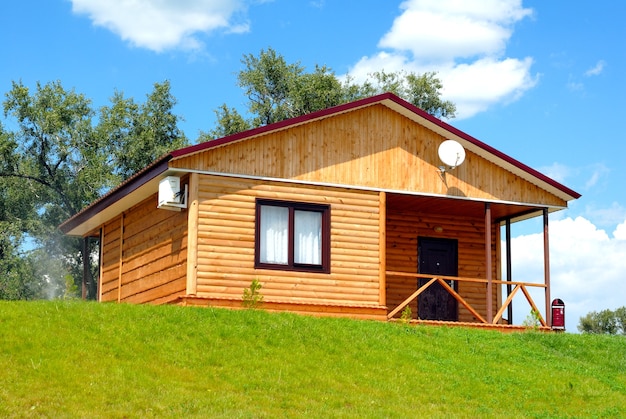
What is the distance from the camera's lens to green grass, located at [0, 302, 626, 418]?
Answer: 13.3 meters

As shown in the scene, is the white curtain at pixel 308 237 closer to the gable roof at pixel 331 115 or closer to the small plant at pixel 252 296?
the small plant at pixel 252 296

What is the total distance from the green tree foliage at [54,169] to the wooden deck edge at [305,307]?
18.6 m

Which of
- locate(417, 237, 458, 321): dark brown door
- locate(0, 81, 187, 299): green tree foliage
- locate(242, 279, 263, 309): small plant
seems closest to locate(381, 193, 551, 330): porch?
locate(417, 237, 458, 321): dark brown door

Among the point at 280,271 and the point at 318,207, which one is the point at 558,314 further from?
the point at 280,271

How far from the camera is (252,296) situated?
64.4 feet

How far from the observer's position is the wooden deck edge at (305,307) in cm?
1923

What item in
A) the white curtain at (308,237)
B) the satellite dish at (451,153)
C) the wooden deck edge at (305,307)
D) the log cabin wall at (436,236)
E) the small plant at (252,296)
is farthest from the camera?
the log cabin wall at (436,236)

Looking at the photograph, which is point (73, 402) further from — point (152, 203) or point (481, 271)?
point (481, 271)

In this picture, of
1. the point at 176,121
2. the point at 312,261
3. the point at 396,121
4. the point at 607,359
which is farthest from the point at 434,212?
the point at 176,121

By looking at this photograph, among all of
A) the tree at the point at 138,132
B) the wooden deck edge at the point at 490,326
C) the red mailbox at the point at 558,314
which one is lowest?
the wooden deck edge at the point at 490,326

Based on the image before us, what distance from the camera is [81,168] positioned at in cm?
3812

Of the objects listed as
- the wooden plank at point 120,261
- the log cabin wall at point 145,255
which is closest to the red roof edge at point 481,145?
the log cabin wall at point 145,255

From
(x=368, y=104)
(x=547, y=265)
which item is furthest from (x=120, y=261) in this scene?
(x=547, y=265)

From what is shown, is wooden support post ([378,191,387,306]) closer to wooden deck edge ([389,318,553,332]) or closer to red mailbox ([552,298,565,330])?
wooden deck edge ([389,318,553,332])
